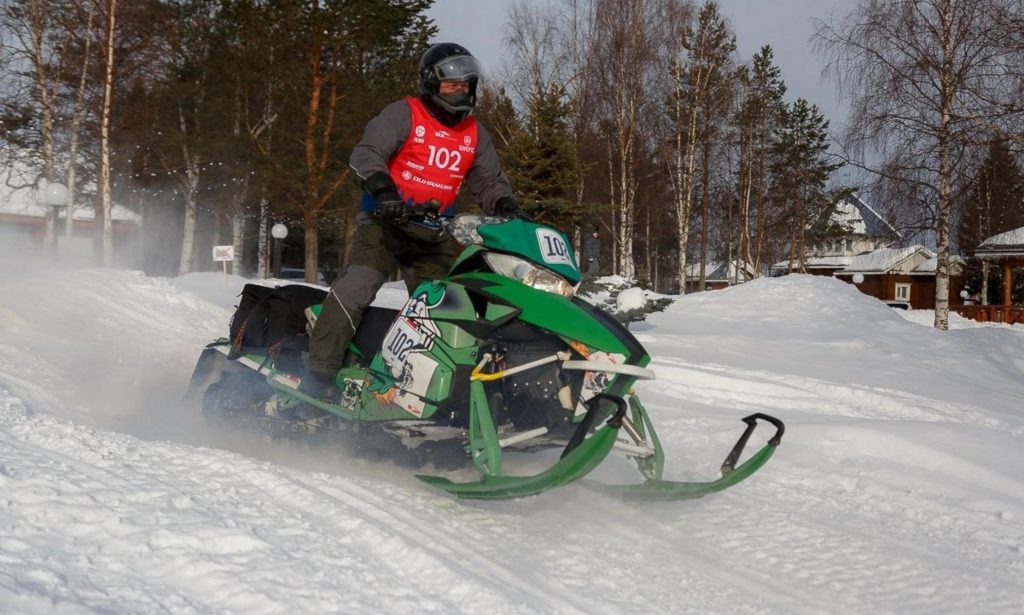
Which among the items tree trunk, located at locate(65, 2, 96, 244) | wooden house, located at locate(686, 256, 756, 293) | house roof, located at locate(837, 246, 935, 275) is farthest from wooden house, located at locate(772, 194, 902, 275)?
tree trunk, located at locate(65, 2, 96, 244)

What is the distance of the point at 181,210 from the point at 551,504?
34708mm

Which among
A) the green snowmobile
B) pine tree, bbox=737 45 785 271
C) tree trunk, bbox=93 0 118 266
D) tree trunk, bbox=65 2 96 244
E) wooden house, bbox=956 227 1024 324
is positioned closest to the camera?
the green snowmobile

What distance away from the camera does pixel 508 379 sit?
12.5ft

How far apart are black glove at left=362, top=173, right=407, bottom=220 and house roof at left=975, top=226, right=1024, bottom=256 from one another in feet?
93.2

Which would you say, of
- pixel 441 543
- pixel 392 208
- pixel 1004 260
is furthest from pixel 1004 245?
pixel 441 543

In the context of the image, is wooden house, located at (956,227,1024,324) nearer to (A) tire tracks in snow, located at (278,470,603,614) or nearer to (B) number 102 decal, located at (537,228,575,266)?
(B) number 102 decal, located at (537,228,575,266)

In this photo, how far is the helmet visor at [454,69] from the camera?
422 centimetres

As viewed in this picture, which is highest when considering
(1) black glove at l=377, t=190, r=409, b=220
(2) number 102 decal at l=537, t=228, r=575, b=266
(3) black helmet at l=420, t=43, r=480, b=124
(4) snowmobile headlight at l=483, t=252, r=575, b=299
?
(3) black helmet at l=420, t=43, r=480, b=124

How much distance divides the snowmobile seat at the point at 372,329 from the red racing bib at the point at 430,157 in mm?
649

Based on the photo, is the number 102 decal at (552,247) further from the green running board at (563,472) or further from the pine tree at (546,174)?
the pine tree at (546,174)

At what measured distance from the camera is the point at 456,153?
466 cm

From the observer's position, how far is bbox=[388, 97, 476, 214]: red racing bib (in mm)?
4484

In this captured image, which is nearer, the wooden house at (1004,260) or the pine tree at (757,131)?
the wooden house at (1004,260)

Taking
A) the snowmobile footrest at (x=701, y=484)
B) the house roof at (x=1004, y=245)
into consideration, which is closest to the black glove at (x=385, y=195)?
the snowmobile footrest at (x=701, y=484)
